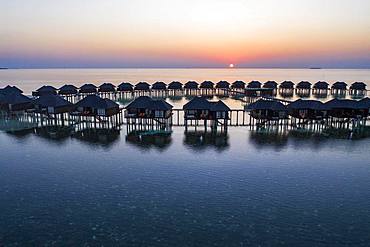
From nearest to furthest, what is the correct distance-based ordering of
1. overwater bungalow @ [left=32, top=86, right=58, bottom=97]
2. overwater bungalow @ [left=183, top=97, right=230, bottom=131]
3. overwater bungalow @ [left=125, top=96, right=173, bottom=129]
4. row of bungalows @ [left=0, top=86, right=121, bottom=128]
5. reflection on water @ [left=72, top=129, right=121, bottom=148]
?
reflection on water @ [left=72, top=129, right=121, bottom=148] → overwater bungalow @ [left=125, top=96, right=173, bottom=129] → overwater bungalow @ [left=183, top=97, right=230, bottom=131] → row of bungalows @ [left=0, top=86, right=121, bottom=128] → overwater bungalow @ [left=32, top=86, right=58, bottom=97]

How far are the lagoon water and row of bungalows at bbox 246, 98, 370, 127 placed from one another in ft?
24.4

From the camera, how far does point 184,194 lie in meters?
18.2

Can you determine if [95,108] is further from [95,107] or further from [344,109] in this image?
[344,109]

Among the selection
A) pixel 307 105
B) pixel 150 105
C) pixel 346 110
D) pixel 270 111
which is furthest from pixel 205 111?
pixel 346 110

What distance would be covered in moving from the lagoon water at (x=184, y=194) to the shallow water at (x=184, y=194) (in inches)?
2.4

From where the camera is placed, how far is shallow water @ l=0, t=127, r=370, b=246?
14.0m

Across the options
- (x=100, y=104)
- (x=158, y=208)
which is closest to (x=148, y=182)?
(x=158, y=208)

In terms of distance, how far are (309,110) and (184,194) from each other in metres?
25.1

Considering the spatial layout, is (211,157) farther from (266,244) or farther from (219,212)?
(266,244)

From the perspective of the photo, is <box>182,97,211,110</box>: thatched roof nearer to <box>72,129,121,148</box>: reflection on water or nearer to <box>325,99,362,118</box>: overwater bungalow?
<box>72,129,121,148</box>: reflection on water

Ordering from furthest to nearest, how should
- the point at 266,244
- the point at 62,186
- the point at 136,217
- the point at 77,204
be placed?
the point at 62,186 < the point at 77,204 < the point at 136,217 < the point at 266,244

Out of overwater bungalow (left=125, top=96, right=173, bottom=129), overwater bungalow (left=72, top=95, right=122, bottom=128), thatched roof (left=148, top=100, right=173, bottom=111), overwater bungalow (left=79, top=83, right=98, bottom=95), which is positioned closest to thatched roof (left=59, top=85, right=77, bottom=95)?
overwater bungalow (left=79, top=83, right=98, bottom=95)

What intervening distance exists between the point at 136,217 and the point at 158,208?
4.74ft

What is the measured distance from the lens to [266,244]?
13352mm
